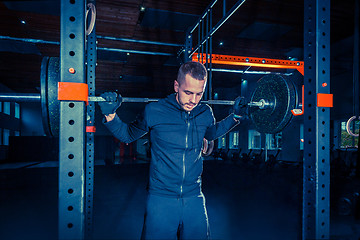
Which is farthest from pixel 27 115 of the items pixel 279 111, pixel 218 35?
pixel 279 111

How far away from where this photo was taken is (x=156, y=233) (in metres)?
1.11

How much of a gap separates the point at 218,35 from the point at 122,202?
350 centimetres

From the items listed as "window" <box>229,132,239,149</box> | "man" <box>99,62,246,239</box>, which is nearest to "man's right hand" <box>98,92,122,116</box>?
"man" <box>99,62,246,239</box>

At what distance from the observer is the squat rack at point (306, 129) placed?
0.72 m

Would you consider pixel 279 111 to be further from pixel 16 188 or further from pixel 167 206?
pixel 16 188

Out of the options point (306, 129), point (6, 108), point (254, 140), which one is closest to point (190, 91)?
point (306, 129)

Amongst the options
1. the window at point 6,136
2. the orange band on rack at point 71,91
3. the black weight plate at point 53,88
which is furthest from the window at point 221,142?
the orange band on rack at point 71,91

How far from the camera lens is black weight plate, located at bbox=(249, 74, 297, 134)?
51.9 inches

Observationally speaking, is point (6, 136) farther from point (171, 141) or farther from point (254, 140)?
point (171, 141)

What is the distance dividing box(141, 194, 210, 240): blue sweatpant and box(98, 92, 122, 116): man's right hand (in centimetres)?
49

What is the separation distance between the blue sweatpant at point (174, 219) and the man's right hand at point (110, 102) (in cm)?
49

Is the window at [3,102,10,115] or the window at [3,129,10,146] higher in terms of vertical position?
the window at [3,102,10,115]

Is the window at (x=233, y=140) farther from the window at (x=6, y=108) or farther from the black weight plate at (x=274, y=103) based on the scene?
the window at (x=6, y=108)

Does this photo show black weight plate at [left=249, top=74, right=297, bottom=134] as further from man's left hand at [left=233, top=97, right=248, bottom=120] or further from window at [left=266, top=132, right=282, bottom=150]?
window at [left=266, top=132, right=282, bottom=150]
